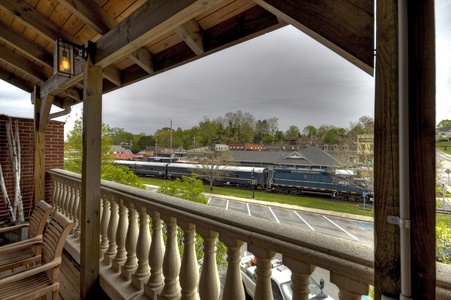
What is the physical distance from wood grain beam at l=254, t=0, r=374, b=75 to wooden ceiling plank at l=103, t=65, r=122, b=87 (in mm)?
2282

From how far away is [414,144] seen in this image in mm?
522

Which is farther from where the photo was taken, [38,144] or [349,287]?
[38,144]

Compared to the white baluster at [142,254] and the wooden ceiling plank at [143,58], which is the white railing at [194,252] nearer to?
the white baluster at [142,254]

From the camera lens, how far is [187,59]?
1831mm

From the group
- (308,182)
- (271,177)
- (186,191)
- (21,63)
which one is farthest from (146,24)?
(271,177)

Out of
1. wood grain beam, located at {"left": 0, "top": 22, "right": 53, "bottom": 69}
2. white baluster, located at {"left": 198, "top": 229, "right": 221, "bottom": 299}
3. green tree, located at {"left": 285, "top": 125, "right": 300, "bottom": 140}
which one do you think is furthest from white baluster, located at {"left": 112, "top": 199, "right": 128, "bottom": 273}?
green tree, located at {"left": 285, "top": 125, "right": 300, "bottom": 140}

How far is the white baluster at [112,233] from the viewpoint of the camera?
193 cm

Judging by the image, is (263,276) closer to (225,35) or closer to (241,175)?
(225,35)

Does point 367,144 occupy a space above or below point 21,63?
below

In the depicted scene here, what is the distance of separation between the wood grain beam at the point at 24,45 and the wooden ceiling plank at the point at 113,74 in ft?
2.57

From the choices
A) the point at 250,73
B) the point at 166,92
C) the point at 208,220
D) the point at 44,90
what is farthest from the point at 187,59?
the point at 166,92

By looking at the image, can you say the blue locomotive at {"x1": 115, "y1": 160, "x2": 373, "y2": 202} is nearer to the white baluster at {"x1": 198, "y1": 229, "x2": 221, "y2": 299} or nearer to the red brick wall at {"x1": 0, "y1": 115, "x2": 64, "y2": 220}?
the red brick wall at {"x1": 0, "y1": 115, "x2": 64, "y2": 220}

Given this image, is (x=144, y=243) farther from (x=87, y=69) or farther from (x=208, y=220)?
(x=87, y=69)

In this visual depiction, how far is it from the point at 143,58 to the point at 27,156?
2.99 m
